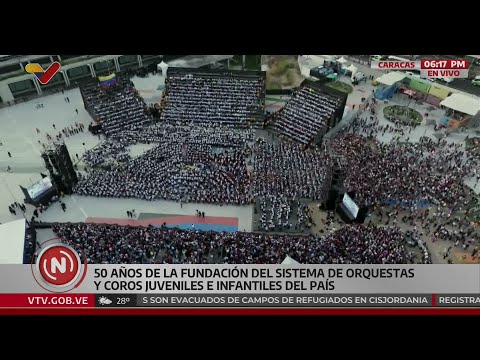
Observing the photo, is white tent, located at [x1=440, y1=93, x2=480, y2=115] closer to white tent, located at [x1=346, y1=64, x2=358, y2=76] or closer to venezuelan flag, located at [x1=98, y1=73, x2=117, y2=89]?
white tent, located at [x1=346, y1=64, x2=358, y2=76]

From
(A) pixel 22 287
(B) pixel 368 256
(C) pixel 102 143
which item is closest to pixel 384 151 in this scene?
(B) pixel 368 256

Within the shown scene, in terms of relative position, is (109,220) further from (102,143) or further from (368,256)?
(368,256)

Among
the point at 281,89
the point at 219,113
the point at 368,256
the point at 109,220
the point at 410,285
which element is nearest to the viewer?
the point at 410,285

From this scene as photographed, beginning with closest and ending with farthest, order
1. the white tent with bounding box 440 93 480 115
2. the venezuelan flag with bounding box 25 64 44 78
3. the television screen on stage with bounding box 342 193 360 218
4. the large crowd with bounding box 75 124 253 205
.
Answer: the television screen on stage with bounding box 342 193 360 218 → the large crowd with bounding box 75 124 253 205 → the white tent with bounding box 440 93 480 115 → the venezuelan flag with bounding box 25 64 44 78

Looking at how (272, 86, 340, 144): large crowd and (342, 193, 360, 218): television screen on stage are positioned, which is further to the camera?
(272, 86, 340, 144): large crowd

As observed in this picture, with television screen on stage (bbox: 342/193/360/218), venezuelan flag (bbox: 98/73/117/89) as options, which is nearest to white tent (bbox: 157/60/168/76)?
venezuelan flag (bbox: 98/73/117/89)

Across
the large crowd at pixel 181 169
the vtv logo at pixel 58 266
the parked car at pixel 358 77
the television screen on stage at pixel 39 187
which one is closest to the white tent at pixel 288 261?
the large crowd at pixel 181 169
